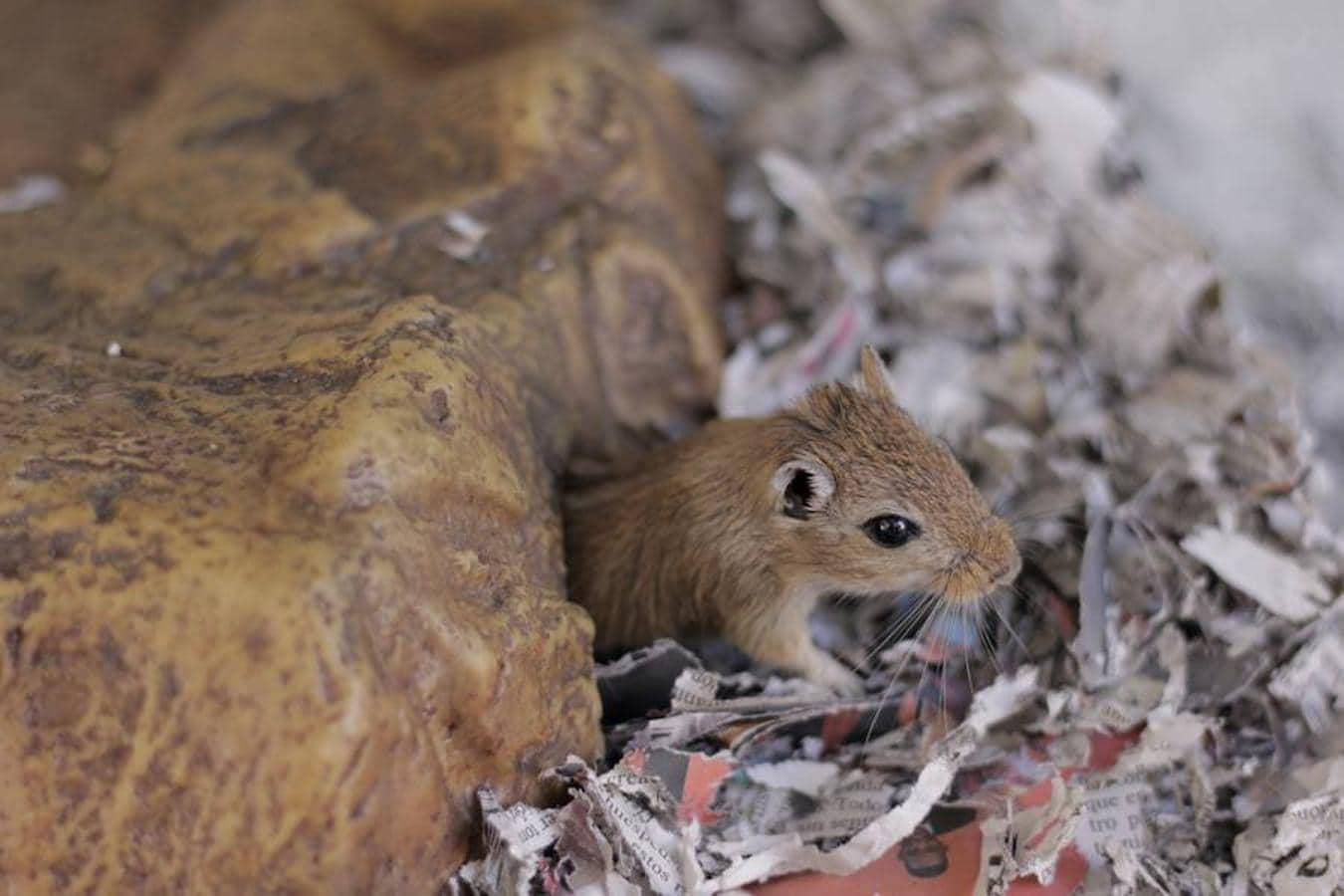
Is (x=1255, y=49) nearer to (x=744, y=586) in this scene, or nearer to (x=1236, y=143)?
(x=1236, y=143)

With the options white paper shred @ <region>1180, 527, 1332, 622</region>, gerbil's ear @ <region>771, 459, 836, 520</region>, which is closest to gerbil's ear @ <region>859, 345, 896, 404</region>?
gerbil's ear @ <region>771, 459, 836, 520</region>

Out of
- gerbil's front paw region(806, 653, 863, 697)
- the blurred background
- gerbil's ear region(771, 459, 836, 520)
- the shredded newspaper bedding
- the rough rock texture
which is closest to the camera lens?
the rough rock texture

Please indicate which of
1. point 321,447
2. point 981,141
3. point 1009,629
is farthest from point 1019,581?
point 321,447

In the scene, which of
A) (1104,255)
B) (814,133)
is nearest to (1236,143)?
(1104,255)

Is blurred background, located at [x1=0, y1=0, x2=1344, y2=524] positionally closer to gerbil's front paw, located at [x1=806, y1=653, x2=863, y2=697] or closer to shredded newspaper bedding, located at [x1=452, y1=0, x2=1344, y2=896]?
shredded newspaper bedding, located at [x1=452, y1=0, x2=1344, y2=896]

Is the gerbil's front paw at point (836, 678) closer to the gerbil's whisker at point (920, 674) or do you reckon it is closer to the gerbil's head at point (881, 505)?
the gerbil's whisker at point (920, 674)
